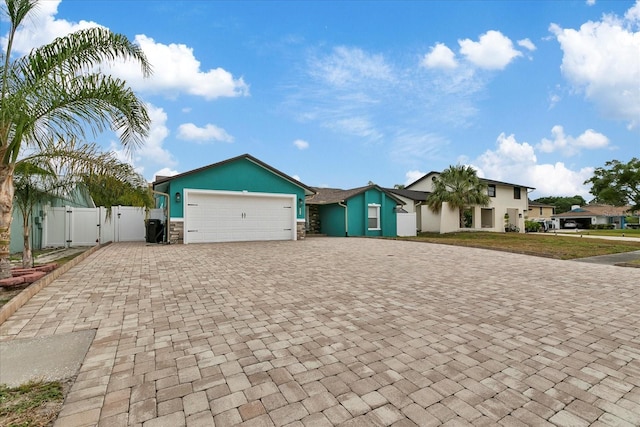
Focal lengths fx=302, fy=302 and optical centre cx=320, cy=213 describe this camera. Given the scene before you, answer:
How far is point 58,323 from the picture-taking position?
356 centimetres

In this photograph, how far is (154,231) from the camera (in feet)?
44.5

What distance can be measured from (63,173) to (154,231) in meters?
7.76

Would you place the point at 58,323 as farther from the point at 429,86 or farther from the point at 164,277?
the point at 429,86

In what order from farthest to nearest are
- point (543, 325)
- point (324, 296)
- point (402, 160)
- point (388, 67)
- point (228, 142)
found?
point (402, 160) → point (228, 142) → point (388, 67) → point (324, 296) → point (543, 325)

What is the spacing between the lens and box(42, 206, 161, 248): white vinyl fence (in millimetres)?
12469

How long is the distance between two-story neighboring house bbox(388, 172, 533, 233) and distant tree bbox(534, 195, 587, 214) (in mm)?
49058

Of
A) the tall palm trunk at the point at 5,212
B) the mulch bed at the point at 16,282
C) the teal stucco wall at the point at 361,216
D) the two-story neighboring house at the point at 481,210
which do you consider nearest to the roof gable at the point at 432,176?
the two-story neighboring house at the point at 481,210

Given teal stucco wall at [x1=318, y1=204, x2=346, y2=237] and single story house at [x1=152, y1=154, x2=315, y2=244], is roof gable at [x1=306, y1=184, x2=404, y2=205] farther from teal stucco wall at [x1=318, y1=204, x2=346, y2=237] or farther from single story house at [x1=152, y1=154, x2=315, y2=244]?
single story house at [x1=152, y1=154, x2=315, y2=244]

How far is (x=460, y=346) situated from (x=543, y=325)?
139 cm

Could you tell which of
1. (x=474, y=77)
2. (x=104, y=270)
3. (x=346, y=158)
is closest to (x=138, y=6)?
(x=104, y=270)

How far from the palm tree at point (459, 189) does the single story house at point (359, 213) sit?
4.79m

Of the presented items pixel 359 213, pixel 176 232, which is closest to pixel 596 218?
pixel 359 213

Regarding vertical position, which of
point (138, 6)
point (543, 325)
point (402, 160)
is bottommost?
point (543, 325)

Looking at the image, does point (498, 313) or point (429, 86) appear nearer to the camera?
point (498, 313)
